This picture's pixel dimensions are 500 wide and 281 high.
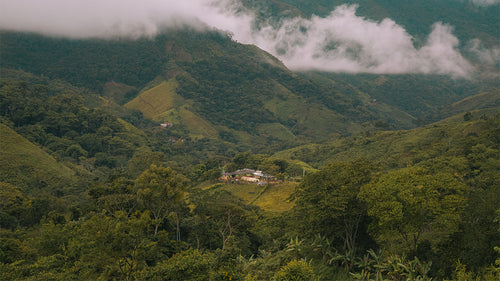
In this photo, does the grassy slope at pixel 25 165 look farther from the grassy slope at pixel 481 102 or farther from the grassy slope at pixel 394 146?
the grassy slope at pixel 481 102

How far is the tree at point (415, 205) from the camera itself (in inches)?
653

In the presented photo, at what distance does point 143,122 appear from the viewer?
153625mm

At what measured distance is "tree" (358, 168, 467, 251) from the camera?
1658 cm

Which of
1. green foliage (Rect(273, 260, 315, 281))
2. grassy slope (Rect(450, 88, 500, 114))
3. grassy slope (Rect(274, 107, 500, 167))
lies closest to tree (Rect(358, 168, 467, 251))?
Result: green foliage (Rect(273, 260, 315, 281))

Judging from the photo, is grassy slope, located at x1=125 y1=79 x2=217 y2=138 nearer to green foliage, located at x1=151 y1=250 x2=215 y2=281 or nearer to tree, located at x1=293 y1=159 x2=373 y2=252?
tree, located at x1=293 y1=159 x2=373 y2=252

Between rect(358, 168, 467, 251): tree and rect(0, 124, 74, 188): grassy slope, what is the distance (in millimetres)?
63163

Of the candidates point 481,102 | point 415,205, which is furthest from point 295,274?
point 481,102

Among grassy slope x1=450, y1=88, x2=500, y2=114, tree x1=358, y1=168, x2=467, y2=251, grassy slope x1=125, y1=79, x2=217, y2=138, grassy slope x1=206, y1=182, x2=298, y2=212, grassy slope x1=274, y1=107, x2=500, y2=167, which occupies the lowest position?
grassy slope x1=125, y1=79, x2=217, y2=138

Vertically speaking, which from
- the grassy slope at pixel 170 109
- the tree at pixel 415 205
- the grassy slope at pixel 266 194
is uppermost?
the tree at pixel 415 205

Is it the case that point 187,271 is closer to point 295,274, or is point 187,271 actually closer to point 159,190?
point 295,274

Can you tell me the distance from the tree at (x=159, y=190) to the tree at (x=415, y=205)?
1454 cm

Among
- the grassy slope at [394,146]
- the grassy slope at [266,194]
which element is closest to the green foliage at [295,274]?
the grassy slope at [266,194]

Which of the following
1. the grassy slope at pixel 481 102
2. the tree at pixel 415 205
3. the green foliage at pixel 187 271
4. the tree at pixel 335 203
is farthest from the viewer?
the grassy slope at pixel 481 102

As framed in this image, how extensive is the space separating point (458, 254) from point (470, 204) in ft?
11.2
